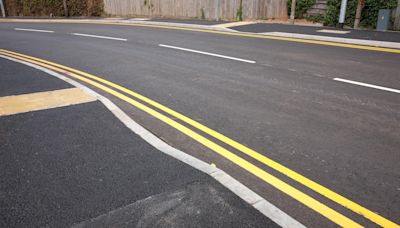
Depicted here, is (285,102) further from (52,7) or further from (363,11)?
(52,7)

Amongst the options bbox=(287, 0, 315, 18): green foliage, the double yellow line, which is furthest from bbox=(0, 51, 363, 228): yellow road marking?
bbox=(287, 0, 315, 18): green foliage

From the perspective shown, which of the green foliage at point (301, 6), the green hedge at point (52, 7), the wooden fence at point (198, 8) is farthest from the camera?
the green hedge at point (52, 7)

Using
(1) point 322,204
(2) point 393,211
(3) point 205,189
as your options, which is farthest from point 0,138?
(2) point 393,211

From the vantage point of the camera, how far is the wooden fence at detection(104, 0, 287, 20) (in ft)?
68.5

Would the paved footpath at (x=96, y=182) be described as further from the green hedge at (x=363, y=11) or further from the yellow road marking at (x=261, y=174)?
the green hedge at (x=363, y=11)

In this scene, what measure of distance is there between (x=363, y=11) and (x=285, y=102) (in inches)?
495

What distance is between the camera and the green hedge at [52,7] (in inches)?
1209

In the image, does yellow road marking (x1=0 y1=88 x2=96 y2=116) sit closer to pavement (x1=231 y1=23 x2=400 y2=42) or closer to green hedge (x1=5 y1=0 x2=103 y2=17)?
pavement (x1=231 y1=23 x2=400 y2=42)

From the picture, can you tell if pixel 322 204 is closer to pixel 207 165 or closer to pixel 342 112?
pixel 207 165

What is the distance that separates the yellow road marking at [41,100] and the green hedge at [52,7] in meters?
24.9

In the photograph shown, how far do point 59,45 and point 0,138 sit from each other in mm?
9813

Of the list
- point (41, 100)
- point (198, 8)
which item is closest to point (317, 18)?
point (198, 8)

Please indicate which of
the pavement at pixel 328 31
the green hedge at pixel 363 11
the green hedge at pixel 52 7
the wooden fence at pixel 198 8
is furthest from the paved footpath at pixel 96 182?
the green hedge at pixel 52 7

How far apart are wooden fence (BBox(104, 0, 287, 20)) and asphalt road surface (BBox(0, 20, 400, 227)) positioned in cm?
780
